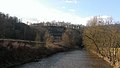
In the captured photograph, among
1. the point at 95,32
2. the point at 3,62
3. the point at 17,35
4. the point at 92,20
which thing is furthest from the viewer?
the point at 17,35

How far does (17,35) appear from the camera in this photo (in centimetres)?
10056

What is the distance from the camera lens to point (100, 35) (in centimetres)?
5825

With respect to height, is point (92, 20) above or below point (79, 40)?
above

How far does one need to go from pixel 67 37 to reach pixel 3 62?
277 feet

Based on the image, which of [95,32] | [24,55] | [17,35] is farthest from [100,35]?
[17,35]

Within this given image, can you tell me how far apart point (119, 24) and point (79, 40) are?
9174 cm

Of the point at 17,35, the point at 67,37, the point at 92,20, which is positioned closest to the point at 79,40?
the point at 67,37

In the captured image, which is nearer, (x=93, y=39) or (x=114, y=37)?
(x=114, y=37)

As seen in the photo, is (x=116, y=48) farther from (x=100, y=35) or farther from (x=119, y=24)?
(x=100, y=35)

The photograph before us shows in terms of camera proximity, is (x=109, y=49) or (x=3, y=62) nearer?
(x=3, y=62)

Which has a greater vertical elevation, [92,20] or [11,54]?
[92,20]

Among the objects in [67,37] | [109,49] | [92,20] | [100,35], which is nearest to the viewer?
[109,49]

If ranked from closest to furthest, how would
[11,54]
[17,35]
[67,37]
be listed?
[11,54] → [17,35] → [67,37]

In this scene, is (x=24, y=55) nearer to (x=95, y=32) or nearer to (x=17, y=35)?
(x=95, y=32)
